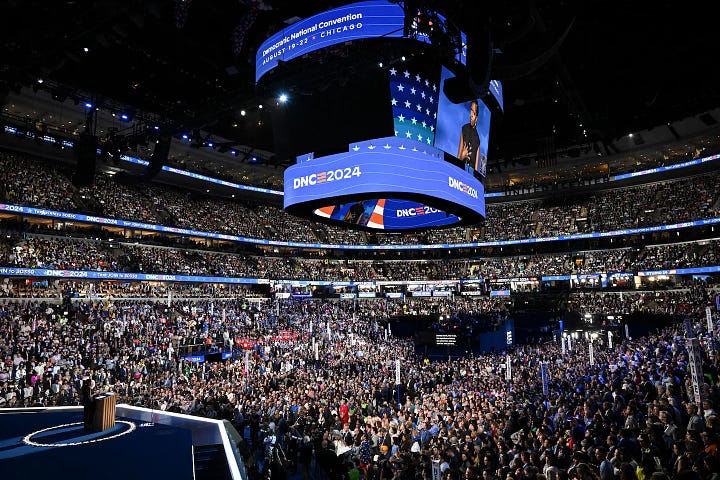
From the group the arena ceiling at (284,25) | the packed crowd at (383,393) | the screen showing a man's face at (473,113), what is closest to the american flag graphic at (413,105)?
the screen showing a man's face at (473,113)

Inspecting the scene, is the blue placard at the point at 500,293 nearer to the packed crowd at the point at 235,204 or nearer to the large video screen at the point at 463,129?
the packed crowd at the point at 235,204

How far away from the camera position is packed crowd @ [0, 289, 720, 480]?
7.34m

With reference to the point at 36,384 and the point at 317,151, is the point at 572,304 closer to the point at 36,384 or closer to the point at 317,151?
the point at 317,151

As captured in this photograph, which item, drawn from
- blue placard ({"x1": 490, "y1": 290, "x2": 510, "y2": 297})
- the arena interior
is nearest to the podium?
the arena interior

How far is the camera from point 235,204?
163 ft

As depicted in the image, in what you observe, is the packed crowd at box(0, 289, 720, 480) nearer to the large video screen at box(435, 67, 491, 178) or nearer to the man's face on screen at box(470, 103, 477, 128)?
the large video screen at box(435, 67, 491, 178)

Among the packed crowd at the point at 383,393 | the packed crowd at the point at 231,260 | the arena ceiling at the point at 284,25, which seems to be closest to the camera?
the packed crowd at the point at 383,393

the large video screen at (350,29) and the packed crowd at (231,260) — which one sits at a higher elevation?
the large video screen at (350,29)

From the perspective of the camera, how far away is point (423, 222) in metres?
17.2

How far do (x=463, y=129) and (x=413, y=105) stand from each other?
84.9 inches

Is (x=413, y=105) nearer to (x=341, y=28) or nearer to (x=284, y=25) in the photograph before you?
(x=341, y=28)

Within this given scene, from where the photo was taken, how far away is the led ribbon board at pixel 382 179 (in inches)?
468

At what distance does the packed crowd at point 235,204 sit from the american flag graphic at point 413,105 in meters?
27.5

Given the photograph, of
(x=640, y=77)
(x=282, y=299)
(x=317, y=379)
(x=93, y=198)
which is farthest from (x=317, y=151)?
(x=282, y=299)
